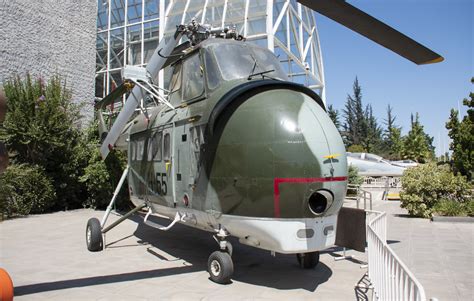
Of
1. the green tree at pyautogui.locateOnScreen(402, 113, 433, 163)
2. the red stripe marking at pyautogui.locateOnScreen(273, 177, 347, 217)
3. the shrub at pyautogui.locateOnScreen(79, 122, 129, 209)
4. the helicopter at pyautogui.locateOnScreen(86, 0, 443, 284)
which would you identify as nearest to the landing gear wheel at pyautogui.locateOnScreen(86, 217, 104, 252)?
the helicopter at pyautogui.locateOnScreen(86, 0, 443, 284)

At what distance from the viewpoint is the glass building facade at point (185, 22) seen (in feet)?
68.7

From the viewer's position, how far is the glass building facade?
2095 cm

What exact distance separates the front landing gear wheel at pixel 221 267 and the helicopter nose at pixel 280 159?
2.30 ft

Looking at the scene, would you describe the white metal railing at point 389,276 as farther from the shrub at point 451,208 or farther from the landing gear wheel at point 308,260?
the shrub at point 451,208

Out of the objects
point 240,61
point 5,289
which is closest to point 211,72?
point 240,61

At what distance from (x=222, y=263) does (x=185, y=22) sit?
67.8 ft

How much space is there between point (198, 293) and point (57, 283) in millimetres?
2241

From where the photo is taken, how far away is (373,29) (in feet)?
12.4

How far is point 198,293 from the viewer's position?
5195mm

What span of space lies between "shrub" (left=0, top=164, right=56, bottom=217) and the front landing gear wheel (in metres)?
9.79

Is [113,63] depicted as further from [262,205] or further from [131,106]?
[262,205]

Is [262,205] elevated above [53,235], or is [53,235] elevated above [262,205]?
[262,205]

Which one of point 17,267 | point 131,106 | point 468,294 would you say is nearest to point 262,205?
point 468,294

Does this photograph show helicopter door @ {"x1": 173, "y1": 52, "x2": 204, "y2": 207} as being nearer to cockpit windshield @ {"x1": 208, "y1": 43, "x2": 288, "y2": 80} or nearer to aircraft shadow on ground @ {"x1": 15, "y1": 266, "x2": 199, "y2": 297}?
cockpit windshield @ {"x1": 208, "y1": 43, "x2": 288, "y2": 80}
